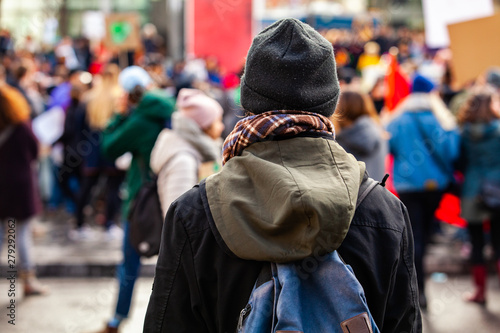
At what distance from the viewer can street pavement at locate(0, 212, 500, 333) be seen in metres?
5.15

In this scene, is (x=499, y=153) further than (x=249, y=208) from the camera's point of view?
Yes

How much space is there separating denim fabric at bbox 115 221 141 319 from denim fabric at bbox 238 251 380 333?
2.91 meters

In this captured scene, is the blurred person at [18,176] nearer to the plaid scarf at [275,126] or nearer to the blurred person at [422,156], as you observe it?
the blurred person at [422,156]

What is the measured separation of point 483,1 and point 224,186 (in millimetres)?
5323

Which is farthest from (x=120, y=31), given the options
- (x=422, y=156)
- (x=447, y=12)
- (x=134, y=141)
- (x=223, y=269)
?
(x=223, y=269)

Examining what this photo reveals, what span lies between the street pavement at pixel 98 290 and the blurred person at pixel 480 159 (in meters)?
0.53

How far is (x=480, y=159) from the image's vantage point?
5500 millimetres

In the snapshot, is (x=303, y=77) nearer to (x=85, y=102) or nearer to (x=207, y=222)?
(x=207, y=222)

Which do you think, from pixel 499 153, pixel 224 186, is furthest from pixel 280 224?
pixel 499 153

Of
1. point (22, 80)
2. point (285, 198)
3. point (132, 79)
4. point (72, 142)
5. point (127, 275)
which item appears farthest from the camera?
point (22, 80)

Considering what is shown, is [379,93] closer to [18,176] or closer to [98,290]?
[98,290]

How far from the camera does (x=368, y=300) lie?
176cm

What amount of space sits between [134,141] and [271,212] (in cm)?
285

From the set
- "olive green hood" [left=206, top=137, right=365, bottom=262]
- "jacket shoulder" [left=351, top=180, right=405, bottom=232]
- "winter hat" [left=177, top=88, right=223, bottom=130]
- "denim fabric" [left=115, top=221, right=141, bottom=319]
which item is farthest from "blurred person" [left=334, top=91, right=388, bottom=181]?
"olive green hood" [left=206, top=137, right=365, bottom=262]
